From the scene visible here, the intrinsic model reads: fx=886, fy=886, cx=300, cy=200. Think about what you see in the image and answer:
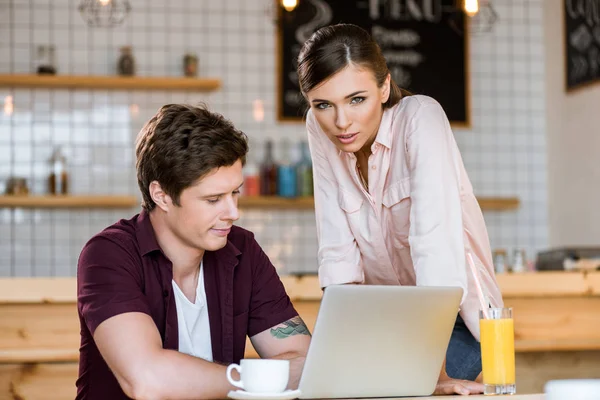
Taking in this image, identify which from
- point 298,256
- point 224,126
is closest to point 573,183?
point 298,256

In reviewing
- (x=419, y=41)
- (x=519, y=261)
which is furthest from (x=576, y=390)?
(x=419, y=41)

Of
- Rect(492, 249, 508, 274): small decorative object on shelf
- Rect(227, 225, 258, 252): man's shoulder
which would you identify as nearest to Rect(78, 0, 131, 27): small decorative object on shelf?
Rect(492, 249, 508, 274): small decorative object on shelf

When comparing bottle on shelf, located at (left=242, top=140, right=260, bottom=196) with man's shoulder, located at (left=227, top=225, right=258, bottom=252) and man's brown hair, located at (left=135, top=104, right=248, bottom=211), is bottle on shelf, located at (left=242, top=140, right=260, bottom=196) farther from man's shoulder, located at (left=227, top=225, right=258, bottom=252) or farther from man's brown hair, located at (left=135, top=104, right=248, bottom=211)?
man's brown hair, located at (left=135, top=104, right=248, bottom=211)

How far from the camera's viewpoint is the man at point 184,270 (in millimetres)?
1711

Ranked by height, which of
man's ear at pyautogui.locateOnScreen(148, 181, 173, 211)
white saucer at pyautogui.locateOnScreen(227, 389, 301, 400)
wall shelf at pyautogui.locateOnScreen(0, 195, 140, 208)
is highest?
wall shelf at pyautogui.locateOnScreen(0, 195, 140, 208)

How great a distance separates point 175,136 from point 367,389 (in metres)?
0.69

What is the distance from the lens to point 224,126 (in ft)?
6.16

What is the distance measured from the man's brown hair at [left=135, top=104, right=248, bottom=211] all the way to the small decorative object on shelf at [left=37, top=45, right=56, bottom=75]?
9.49ft

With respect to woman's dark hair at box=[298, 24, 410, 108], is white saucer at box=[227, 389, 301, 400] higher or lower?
lower

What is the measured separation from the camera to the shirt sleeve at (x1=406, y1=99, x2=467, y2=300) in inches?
69.3

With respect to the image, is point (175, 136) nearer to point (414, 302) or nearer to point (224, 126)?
point (224, 126)

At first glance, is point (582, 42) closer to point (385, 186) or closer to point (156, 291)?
point (385, 186)

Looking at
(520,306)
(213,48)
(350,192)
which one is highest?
(213,48)

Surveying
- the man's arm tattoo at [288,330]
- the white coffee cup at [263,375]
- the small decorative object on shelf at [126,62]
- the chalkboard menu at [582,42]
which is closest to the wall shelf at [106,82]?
the small decorative object on shelf at [126,62]
